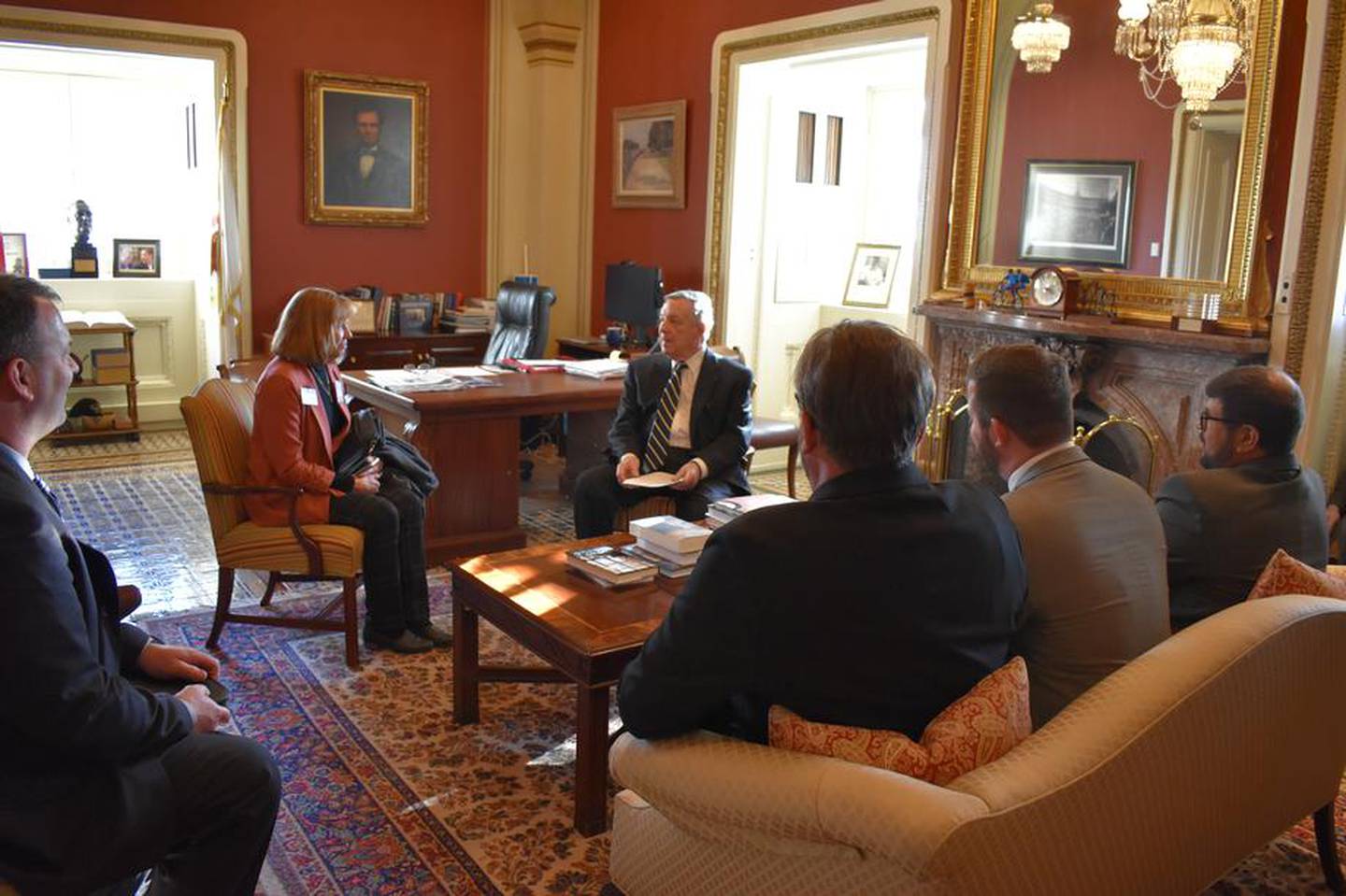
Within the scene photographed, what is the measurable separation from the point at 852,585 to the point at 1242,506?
1362mm

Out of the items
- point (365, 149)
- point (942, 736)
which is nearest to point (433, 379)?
point (365, 149)

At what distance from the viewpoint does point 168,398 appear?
795 centimetres

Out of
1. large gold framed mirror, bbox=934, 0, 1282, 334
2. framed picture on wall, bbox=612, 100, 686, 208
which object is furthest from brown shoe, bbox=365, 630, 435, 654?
framed picture on wall, bbox=612, 100, 686, 208

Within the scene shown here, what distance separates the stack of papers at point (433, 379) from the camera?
485 centimetres

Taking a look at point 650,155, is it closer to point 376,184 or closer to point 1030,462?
point 376,184

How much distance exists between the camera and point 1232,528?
254 cm

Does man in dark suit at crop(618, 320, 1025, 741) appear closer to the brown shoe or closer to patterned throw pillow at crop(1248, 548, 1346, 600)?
patterned throw pillow at crop(1248, 548, 1346, 600)

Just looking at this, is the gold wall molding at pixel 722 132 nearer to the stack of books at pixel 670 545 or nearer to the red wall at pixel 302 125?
the red wall at pixel 302 125

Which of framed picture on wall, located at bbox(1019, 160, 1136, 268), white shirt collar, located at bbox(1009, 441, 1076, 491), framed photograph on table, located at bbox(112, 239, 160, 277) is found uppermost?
framed picture on wall, located at bbox(1019, 160, 1136, 268)

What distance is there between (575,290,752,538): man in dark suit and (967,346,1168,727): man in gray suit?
1985mm

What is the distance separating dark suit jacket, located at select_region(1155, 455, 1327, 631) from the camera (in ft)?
8.33

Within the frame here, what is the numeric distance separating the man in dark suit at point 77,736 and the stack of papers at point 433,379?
9.25 feet

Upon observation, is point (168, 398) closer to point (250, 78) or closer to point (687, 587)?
point (250, 78)

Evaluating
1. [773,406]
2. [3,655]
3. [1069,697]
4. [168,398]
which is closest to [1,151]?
[168,398]
